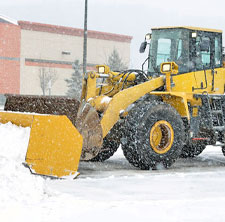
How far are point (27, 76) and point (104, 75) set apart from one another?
147 ft

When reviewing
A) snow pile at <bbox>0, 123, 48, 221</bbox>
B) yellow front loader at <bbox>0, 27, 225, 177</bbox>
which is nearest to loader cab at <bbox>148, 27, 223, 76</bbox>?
yellow front loader at <bbox>0, 27, 225, 177</bbox>

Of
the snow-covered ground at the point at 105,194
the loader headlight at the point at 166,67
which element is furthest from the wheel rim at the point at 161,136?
the loader headlight at the point at 166,67

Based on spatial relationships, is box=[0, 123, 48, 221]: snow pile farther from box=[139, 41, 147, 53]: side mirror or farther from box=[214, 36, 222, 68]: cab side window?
box=[214, 36, 222, 68]: cab side window

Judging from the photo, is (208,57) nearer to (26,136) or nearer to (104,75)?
(104,75)

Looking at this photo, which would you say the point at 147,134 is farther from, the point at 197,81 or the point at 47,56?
the point at 47,56

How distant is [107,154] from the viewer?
1085 cm

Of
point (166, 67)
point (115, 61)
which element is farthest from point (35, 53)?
point (166, 67)

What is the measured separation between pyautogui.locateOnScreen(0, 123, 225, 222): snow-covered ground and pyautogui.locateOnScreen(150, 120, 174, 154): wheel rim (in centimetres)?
43

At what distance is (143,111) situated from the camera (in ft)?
30.3

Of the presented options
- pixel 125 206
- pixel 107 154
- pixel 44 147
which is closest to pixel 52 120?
pixel 44 147

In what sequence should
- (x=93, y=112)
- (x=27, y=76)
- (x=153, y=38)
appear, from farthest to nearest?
(x=27, y=76) → (x=153, y=38) → (x=93, y=112)

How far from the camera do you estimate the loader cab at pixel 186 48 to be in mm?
10281

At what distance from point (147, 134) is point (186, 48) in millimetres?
2140

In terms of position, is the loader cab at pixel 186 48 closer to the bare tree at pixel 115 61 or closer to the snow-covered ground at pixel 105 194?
the snow-covered ground at pixel 105 194
